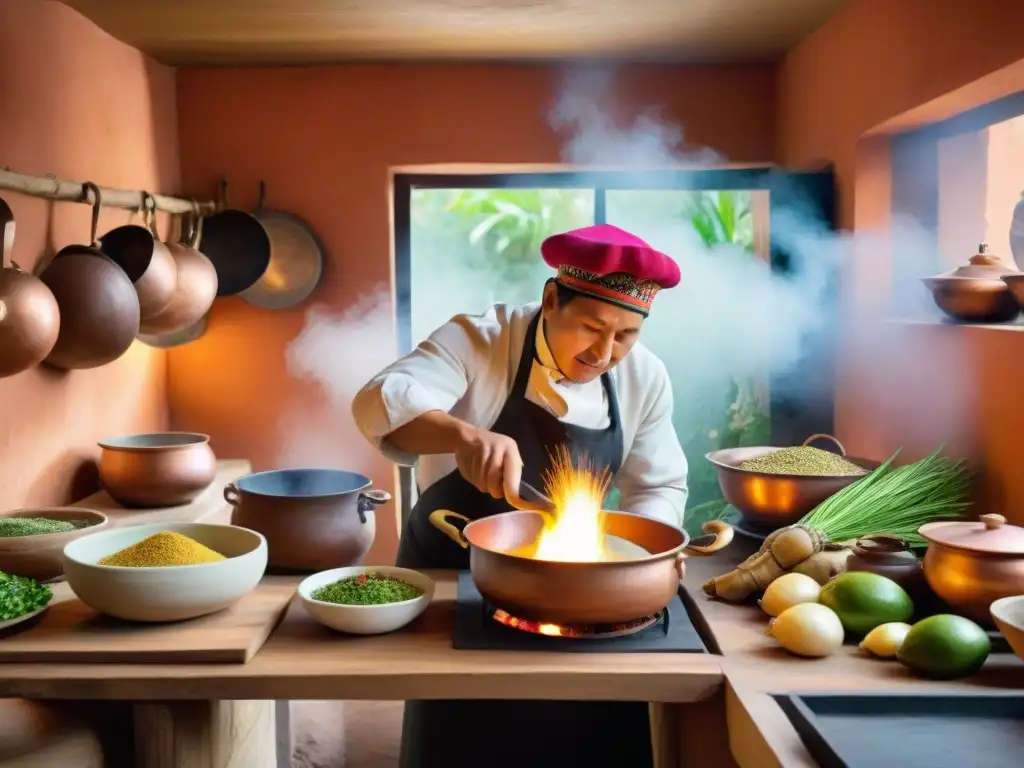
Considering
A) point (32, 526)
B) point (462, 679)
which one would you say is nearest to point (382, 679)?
point (462, 679)

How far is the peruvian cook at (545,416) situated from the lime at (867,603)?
509 millimetres

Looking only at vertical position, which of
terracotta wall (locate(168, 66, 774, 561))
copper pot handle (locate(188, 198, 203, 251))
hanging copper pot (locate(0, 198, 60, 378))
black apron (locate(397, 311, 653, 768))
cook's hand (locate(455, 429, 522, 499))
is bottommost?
black apron (locate(397, 311, 653, 768))

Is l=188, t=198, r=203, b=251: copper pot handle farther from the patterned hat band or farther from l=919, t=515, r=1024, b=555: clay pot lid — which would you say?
l=919, t=515, r=1024, b=555: clay pot lid

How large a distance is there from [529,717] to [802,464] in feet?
2.83

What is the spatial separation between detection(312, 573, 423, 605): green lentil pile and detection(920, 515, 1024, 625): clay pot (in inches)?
35.8

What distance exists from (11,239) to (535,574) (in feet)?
5.88

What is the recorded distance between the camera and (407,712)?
226 centimetres

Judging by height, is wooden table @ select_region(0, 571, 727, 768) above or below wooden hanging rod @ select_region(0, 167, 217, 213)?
below

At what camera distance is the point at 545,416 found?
224cm

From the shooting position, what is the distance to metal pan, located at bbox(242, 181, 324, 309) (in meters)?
3.92

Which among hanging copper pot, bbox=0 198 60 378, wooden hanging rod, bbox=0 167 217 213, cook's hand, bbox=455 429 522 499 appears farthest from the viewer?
wooden hanging rod, bbox=0 167 217 213

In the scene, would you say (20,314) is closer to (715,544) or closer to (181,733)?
(181,733)

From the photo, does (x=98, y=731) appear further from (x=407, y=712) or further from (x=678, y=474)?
(x=678, y=474)

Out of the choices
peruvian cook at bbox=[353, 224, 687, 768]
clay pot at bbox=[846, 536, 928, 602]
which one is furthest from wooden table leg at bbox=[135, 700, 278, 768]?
clay pot at bbox=[846, 536, 928, 602]
